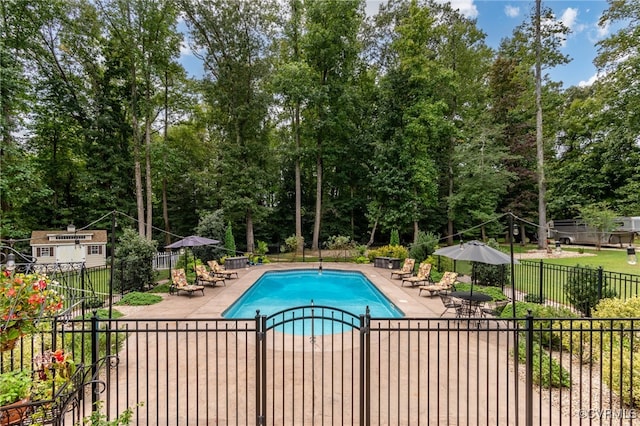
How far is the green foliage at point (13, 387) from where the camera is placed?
2.37 metres

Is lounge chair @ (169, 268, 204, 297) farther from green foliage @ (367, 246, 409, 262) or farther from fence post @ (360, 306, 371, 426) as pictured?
green foliage @ (367, 246, 409, 262)

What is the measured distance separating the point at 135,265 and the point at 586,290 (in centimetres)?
1379

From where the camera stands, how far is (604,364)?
4586mm

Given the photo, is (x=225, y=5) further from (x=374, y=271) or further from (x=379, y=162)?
(x=374, y=271)

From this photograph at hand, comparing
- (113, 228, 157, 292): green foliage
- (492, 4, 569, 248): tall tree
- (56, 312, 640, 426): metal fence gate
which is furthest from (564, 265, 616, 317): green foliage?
(492, 4, 569, 248): tall tree

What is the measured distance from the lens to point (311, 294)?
13258 mm

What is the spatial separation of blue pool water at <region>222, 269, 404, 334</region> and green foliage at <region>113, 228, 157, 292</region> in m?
3.87

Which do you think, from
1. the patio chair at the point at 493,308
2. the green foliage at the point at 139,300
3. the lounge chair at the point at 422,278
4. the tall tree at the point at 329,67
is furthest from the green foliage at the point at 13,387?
the tall tree at the point at 329,67

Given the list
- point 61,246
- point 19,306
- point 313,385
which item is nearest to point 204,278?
point 313,385

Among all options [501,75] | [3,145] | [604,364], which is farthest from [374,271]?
[501,75]

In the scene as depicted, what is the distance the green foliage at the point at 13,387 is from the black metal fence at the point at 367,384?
19.5 inches

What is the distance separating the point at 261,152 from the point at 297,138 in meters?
2.94

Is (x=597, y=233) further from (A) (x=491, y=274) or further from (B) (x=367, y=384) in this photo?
(B) (x=367, y=384)

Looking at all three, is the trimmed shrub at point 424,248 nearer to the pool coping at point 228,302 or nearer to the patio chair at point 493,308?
the pool coping at point 228,302
